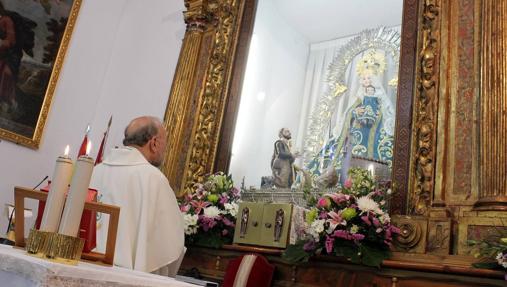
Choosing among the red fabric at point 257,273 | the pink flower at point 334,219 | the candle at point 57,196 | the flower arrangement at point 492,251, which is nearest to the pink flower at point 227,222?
the red fabric at point 257,273

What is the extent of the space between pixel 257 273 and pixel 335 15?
124 inches

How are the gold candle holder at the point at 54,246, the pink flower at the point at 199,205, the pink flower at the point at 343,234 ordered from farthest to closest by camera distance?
the pink flower at the point at 199,205 → the pink flower at the point at 343,234 → the gold candle holder at the point at 54,246

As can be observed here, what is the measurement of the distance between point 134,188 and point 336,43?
338 cm

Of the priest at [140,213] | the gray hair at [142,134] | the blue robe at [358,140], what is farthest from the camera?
the blue robe at [358,140]

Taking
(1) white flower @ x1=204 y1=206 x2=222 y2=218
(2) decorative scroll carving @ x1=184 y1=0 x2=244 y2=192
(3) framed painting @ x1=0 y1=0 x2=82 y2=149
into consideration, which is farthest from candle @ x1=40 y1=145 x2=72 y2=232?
(3) framed painting @ x1=0 y1=0 x2=82 y2=149

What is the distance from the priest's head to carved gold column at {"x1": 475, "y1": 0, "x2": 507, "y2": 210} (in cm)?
201

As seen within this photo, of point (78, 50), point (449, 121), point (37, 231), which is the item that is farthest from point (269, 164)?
point (37, 231)

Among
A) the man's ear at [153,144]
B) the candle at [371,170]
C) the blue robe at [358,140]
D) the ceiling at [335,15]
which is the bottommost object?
the man's ear at [153,144]

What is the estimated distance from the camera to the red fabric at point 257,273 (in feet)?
10.7

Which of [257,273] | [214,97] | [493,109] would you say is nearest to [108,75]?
[214,97]

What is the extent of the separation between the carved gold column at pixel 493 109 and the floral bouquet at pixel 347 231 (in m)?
0.63

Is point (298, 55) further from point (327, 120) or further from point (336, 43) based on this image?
point (327, 120)

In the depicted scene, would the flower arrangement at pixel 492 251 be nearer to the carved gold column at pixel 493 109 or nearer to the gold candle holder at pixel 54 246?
the carved gold column at pixel 493 109

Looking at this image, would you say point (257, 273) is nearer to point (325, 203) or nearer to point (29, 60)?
point (325, 203)
